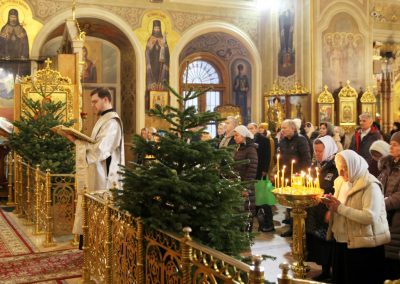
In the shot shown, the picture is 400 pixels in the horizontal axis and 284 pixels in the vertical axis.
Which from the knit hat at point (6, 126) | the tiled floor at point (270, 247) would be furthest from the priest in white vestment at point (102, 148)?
the knit hat at point (6, 126)

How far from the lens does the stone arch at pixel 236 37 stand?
15.0 m

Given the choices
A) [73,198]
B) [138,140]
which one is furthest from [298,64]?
[138,140]

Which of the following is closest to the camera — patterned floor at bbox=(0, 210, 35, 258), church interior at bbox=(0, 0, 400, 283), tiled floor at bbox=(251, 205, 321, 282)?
tiled floor at bbox=(251, 205, 321, 282)

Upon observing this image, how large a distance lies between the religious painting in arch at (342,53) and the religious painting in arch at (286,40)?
37.3 inches

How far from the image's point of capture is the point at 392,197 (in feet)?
13.5

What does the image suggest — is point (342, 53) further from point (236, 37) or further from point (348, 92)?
point (236, 37)

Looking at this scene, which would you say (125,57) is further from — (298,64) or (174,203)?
(174,203)

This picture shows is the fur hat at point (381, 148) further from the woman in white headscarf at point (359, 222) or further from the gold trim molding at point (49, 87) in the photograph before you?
the gold trim molding at point (49, 87)

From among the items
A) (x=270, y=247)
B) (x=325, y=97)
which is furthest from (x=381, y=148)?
(x=325, y=97)

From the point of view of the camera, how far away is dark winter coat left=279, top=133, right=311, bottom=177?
6.52m

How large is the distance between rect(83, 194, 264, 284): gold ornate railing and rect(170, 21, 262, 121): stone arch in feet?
35.1

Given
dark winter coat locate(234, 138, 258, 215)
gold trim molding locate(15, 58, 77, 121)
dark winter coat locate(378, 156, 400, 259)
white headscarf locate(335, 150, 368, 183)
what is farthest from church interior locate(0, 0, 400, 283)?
white headscarf locate(335, 150, 368, 183)

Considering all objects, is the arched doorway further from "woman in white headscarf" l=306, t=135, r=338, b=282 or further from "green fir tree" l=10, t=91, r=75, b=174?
"woman in white headscarf" l=306, t=135, r=338, b=282

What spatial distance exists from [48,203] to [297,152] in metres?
3.15
